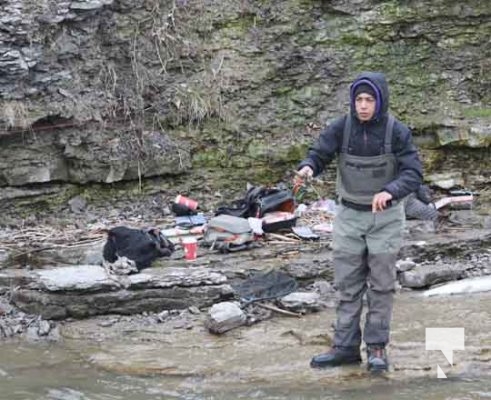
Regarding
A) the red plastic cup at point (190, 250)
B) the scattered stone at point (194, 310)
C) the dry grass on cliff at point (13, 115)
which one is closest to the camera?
the scattered stone at point (194, 310)

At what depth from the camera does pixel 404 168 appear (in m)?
5.08

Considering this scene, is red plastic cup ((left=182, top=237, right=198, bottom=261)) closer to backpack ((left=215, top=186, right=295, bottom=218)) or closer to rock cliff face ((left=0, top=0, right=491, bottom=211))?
backpack ((left=215, top=186, right=295, bottom=218))

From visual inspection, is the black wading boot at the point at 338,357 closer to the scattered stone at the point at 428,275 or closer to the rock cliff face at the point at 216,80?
the scattered stone at the point at 428,275

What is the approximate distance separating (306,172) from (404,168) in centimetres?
57

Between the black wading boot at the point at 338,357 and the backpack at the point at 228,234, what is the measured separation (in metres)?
2.52

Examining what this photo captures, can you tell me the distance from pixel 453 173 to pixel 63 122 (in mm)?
4413

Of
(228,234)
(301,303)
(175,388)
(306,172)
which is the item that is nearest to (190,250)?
(228,234)

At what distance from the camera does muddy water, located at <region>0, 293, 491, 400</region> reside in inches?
201

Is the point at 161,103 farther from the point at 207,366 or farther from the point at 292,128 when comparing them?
the point at 207,366

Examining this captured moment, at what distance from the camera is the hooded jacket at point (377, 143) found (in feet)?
16.5

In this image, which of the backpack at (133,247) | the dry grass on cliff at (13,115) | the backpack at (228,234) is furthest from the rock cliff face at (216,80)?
the backpack at (133,247)

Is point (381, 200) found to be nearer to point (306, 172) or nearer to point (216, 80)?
point (306, 172)

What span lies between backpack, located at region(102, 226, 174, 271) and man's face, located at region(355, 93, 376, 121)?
2857 mm

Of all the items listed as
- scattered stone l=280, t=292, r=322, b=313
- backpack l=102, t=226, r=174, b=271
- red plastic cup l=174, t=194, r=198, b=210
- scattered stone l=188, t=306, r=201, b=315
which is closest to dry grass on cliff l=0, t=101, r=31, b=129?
red plastic cup l=174, t=194, r=198, b=210
